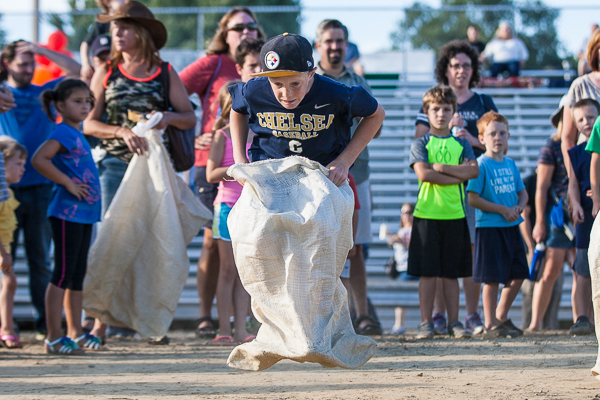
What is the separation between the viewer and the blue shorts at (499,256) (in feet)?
17.9

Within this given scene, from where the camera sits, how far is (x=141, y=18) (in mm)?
5578

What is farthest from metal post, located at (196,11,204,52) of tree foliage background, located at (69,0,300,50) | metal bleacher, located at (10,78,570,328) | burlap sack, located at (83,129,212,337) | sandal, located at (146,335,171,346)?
sandal, located at (146,335,171,346)

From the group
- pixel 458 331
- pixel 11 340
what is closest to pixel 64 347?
pixel 11 340

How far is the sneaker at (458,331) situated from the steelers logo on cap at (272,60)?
2910 millimetres

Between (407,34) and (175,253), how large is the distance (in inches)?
344

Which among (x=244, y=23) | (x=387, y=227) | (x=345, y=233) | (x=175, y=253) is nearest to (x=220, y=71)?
(x=244, y=23)

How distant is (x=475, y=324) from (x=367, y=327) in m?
0.85

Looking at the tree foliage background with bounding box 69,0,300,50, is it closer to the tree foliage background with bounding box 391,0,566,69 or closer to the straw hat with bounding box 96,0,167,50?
the tree foliage background with bounding box 391,0,566,69

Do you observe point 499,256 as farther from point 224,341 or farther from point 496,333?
point 224,341

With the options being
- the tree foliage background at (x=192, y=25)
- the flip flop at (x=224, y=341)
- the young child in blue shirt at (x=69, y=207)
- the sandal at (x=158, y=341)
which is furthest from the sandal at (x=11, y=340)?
the tree foliage background at (x=192, y=25)

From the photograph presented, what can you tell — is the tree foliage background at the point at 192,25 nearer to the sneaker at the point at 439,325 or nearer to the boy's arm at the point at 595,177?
the sneaker at the point at 439,325

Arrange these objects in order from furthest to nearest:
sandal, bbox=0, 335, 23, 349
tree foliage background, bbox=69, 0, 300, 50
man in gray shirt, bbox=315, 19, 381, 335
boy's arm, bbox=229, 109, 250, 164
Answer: tree foliage background, bbox=69, 0, 300, 50
man in gray shirt, bbox=315, 19, 381, 335
sandal, bbox=0, 335, 23, 349
boy's arm, bbox=229, 109, 250, 164

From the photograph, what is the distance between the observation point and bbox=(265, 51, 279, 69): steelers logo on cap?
136 inches

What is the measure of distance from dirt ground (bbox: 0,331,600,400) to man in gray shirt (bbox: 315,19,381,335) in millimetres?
572
